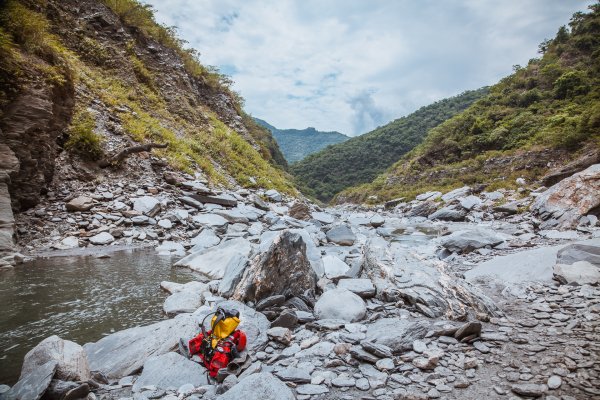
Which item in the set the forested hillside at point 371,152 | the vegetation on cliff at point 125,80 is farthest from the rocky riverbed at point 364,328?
the forested hillside at point 371,152

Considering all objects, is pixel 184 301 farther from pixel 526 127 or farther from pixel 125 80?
pixel 526 127

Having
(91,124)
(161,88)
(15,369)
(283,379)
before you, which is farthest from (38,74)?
(161,88)

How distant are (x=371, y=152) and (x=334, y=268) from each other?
80196 mm

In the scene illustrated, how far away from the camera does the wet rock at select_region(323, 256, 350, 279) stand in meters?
5.33

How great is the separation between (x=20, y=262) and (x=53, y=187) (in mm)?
3076

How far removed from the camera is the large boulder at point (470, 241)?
7.50m

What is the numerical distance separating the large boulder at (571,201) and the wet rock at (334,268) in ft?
25.9

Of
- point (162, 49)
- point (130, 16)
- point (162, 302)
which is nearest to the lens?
point (162, 302)

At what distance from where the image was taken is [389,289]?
4.32m

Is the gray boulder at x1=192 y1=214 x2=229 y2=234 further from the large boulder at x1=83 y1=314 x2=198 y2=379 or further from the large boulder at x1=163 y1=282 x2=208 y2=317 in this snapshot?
the large boulder at x1=83 y1=314 x2=198 y2=379

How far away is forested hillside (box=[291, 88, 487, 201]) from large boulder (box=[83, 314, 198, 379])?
6504 cm

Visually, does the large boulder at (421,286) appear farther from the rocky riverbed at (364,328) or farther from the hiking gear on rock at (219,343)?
the hiking gear on rock at (219,343)

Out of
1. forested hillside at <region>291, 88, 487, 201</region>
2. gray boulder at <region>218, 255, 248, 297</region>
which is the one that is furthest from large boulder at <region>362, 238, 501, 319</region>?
forested hillside at <region>291, 88, 487, 201</region>

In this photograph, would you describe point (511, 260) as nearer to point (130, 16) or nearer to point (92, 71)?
point (92, 71)
